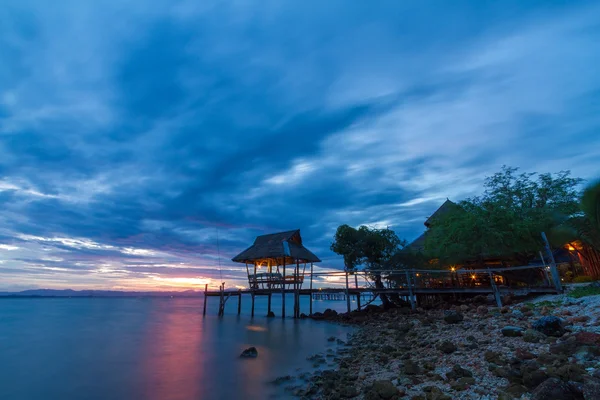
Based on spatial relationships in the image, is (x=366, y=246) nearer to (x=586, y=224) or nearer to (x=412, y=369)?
(x=586, y=224)

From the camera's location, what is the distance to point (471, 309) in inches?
545

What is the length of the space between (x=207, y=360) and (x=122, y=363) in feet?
12.3

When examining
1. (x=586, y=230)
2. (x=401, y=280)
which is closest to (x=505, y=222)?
(x=586, y=230)

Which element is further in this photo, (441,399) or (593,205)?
(593,205)

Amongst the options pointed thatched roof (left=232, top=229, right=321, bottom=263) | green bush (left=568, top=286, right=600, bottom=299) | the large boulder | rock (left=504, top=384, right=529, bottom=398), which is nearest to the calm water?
the large boulder

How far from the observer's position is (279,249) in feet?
85.5

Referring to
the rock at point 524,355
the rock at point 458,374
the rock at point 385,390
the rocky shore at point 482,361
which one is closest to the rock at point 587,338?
the rocky shore at point 482,361

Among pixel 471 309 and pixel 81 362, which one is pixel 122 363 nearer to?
pixel 81 362

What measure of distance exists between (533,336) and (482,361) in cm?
141

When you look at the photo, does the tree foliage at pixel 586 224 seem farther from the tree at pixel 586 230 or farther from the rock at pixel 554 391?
the rock at pixel 554 391

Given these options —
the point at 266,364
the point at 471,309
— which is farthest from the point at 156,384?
the point at 471,309

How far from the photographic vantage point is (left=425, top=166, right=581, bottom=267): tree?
1627cm

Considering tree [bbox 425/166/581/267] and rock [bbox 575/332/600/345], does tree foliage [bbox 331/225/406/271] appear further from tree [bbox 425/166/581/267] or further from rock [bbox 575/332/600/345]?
rock [bbox 575/332/600/345]

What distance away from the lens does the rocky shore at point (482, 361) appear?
470 cm
